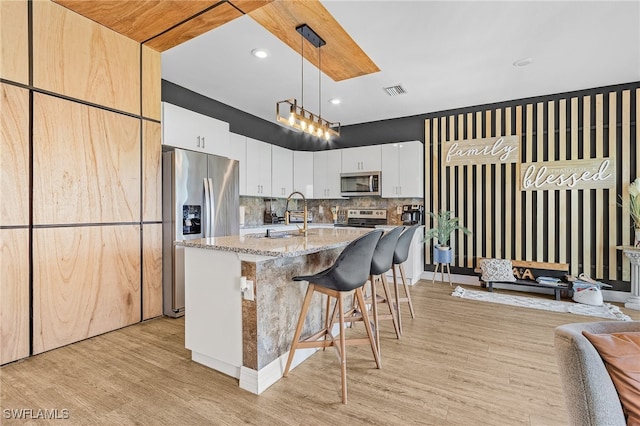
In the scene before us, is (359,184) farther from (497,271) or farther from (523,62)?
(523,62)

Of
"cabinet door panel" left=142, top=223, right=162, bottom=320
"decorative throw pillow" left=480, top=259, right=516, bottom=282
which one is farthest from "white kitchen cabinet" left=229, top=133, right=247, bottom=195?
"decorative throw pillow" left=480, top=259, right=516, bottom=282

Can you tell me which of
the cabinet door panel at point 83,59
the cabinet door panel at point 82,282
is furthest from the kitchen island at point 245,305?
the cabinet door panel at point 83,59

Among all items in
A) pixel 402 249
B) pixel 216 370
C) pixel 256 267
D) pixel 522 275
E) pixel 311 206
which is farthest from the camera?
pixel 311 206

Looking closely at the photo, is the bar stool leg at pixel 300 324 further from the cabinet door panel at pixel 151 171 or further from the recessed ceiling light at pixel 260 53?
the recessed ceiling light at pixel 260 53

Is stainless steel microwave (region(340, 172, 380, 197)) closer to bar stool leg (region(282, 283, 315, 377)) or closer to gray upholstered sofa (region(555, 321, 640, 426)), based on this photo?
bar stool leg (region(282, 283, 315, 377))

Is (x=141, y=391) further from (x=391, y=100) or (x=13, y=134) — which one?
(x=391, y=100)

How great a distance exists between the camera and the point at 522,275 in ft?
14.9

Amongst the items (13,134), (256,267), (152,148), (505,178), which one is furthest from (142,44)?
(505,178)

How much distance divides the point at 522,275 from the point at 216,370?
4.33m

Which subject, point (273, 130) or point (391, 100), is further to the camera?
point (273, 130)

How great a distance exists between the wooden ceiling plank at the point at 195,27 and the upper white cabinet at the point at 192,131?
0.62 metres

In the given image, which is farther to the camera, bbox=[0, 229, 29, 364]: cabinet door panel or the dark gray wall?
the dark gray wall

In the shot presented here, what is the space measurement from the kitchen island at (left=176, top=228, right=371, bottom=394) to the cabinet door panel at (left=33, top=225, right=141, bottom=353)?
116cm

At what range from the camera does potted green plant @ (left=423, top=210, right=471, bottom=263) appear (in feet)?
15.7
